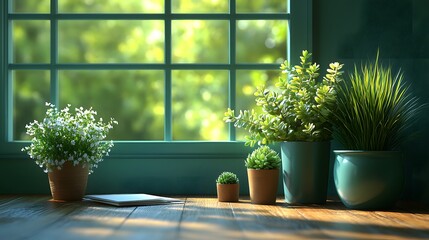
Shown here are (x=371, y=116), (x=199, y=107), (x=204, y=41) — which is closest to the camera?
(x=371, y=116)

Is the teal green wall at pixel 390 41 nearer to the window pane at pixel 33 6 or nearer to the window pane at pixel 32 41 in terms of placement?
the window pane at pixel 32 41

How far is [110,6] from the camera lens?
10141 millimetres

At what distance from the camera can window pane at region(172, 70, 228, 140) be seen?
9289 mm

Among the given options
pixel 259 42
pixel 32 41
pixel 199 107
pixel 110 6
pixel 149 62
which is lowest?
pixel 199 107

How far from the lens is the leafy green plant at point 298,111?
128 inches

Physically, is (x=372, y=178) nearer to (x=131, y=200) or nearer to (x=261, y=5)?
(x=131, y=200)

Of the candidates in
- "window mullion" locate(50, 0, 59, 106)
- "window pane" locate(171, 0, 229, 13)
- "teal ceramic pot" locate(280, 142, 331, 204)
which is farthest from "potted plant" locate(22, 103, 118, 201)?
"window pane" locate(171, 0, 229, 13)

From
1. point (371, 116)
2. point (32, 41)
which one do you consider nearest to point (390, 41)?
point (371, 116)

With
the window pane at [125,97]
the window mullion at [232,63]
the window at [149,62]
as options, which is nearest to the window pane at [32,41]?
the window at [149,62]

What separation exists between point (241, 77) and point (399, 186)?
21.4 ft

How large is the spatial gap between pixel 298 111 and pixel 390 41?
758 mm

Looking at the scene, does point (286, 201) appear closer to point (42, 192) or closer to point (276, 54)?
point (42, 192)

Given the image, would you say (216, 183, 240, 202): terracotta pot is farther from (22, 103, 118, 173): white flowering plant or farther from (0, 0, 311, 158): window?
(0, 0, 311, 158): window

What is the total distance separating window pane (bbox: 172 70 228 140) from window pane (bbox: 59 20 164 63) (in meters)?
0.73
